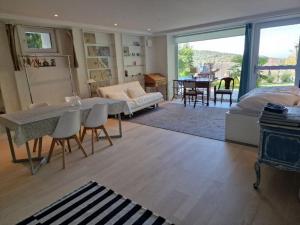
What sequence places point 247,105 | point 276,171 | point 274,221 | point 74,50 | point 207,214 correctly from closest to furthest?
1. point 274,221
2. point 207,214
3. point 276,171
4. point 247,105
5. point 74,50

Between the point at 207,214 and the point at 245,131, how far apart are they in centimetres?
181

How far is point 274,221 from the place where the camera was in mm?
1670

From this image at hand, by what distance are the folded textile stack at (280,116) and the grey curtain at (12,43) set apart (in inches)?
Result: 176

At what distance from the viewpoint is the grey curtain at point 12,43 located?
383cm

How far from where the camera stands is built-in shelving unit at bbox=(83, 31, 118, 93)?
17.1 ft

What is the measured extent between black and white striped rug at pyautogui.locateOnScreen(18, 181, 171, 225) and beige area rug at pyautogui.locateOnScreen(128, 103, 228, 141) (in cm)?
213

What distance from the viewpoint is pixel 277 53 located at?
16.9ft

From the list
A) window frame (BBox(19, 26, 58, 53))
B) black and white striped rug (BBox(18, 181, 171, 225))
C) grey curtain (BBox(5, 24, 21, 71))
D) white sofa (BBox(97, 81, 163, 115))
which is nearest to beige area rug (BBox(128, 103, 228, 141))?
white sofa (BBox(97, 81, 163, 115))

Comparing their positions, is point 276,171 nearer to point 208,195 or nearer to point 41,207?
point 208,195

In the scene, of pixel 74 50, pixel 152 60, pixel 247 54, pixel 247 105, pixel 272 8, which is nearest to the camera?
pixel 247 105

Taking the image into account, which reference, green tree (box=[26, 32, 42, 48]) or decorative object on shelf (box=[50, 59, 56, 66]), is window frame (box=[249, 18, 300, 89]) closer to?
decorative object on shelf (box=[50, 59, 56, 66])

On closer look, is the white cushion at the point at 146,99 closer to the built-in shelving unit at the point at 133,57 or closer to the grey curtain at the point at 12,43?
the built-in shelving unit at the point at 133,57

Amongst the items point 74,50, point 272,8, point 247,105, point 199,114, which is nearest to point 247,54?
point 272,8

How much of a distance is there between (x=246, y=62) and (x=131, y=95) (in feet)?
11.1
